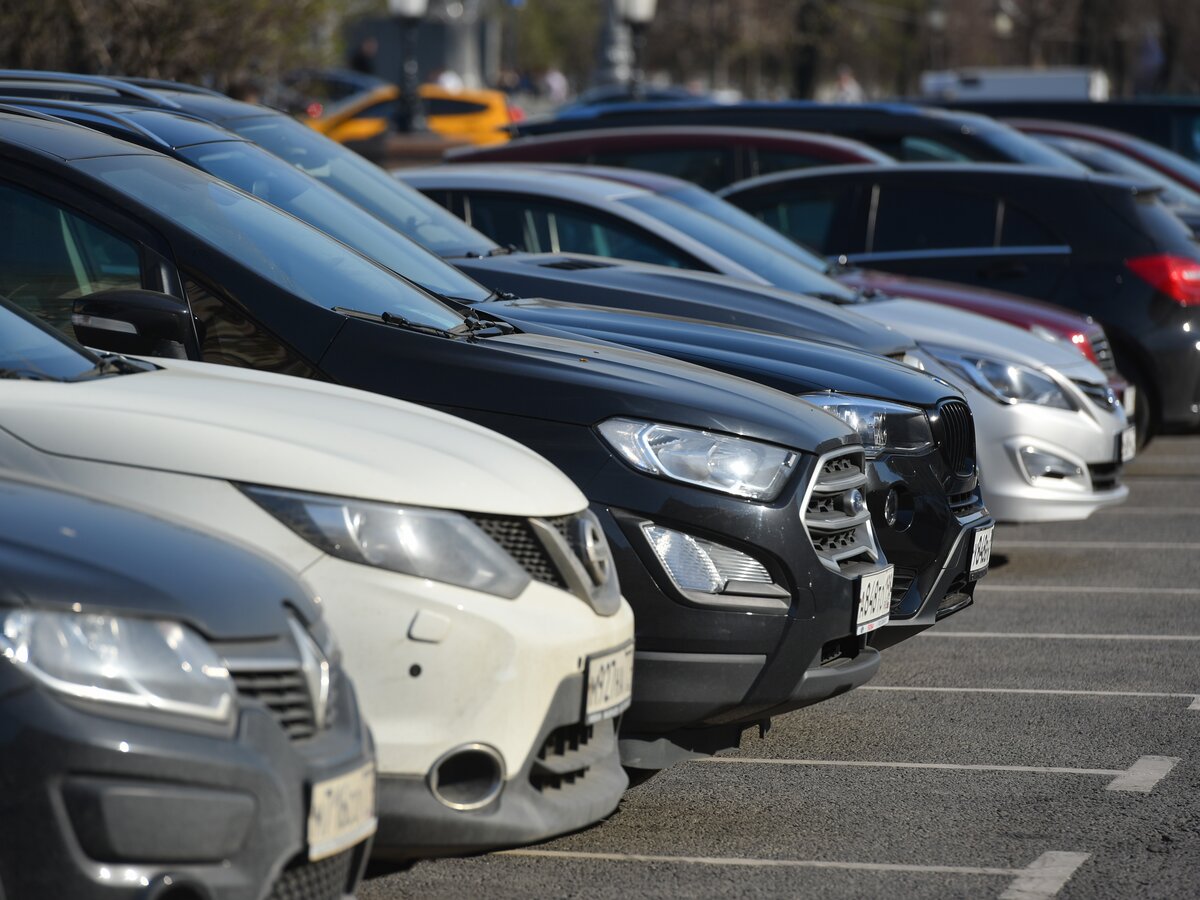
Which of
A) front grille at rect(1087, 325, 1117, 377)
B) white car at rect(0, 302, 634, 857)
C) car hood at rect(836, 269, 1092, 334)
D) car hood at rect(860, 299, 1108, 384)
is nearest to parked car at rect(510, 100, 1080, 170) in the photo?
car hood at rect(836, 269, 1092, 334)

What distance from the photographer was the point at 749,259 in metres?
8.84

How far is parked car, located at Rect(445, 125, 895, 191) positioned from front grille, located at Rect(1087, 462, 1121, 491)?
4.50 m

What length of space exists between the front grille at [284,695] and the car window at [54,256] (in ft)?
7.30

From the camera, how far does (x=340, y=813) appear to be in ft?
Answer: 10.4

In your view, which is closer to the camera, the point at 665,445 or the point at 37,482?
the point at 37,482

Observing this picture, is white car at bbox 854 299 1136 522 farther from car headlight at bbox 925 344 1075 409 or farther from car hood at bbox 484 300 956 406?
car hood at bbox 484 300 956 406

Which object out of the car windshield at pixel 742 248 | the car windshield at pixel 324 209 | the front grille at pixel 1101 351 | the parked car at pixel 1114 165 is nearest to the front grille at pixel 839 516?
the car windshield at pixel 324 209

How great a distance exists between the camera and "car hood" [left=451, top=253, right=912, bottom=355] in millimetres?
7168

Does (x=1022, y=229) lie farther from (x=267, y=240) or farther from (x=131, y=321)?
(x=131, y=321)

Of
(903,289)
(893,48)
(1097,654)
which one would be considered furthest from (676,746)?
(893,48)

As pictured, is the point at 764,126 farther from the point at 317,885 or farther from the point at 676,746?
the point at 317,885

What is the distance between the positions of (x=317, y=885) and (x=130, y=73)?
12.9 meters

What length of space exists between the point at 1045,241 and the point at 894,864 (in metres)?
7.07

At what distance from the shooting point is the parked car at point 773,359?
19.1ft
